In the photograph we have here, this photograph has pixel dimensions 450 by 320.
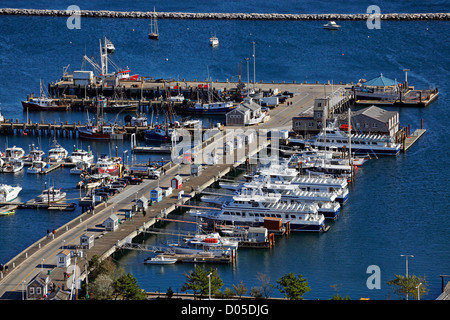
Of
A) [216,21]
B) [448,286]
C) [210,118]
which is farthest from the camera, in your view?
[216,21]

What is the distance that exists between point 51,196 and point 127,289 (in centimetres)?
1997

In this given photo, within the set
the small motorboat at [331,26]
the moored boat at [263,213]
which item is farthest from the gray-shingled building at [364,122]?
the small motorboat at [331,26]

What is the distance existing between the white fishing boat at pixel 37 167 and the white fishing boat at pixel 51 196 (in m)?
7.58

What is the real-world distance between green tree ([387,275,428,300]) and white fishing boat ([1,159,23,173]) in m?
33.0

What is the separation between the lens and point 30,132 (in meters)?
74.8

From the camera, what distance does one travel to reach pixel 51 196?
53.6m

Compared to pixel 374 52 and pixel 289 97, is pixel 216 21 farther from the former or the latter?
pixel 289 97

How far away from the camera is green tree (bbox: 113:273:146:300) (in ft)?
114

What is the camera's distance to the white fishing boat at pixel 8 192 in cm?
5416

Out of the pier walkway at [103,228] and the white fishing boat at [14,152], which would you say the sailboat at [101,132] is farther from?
the pier walkway at [103,228]

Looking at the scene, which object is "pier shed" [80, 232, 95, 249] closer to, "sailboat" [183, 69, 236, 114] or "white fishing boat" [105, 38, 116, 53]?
"sailboat" [183, 69, 236, 114]
